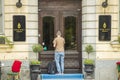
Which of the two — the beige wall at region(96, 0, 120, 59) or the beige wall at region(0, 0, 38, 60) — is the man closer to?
the beige wall at region(0, 0, 38, 60)

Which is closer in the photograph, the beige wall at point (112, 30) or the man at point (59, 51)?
the beige wall at point (112, 30)

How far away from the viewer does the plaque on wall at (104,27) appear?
21.2 metres

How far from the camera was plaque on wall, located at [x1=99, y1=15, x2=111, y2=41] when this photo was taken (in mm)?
21156

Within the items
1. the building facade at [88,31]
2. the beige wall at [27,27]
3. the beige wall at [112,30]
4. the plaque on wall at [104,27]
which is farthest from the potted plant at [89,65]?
the beige wall at [27,27]

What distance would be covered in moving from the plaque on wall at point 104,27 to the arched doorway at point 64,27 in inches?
48.3

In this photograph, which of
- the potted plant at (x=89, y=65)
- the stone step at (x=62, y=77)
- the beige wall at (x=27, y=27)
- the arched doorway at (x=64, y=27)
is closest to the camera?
the potted plant at (x=89, y=65)

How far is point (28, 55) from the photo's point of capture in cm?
2114

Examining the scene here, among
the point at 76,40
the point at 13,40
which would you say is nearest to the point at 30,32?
the point at 13,40

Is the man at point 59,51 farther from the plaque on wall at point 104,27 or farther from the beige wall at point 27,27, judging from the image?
the plaque on wall at point 104,27

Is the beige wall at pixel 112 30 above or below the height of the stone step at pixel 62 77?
above

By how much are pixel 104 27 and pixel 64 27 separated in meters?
Answer: 1.96

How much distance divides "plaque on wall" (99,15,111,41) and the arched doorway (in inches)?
48.3

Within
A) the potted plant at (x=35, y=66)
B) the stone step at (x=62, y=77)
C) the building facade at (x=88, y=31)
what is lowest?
the stone step at (x=62, y=77)

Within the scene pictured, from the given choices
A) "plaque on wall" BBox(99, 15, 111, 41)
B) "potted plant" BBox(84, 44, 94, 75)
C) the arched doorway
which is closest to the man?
the arched doorway
